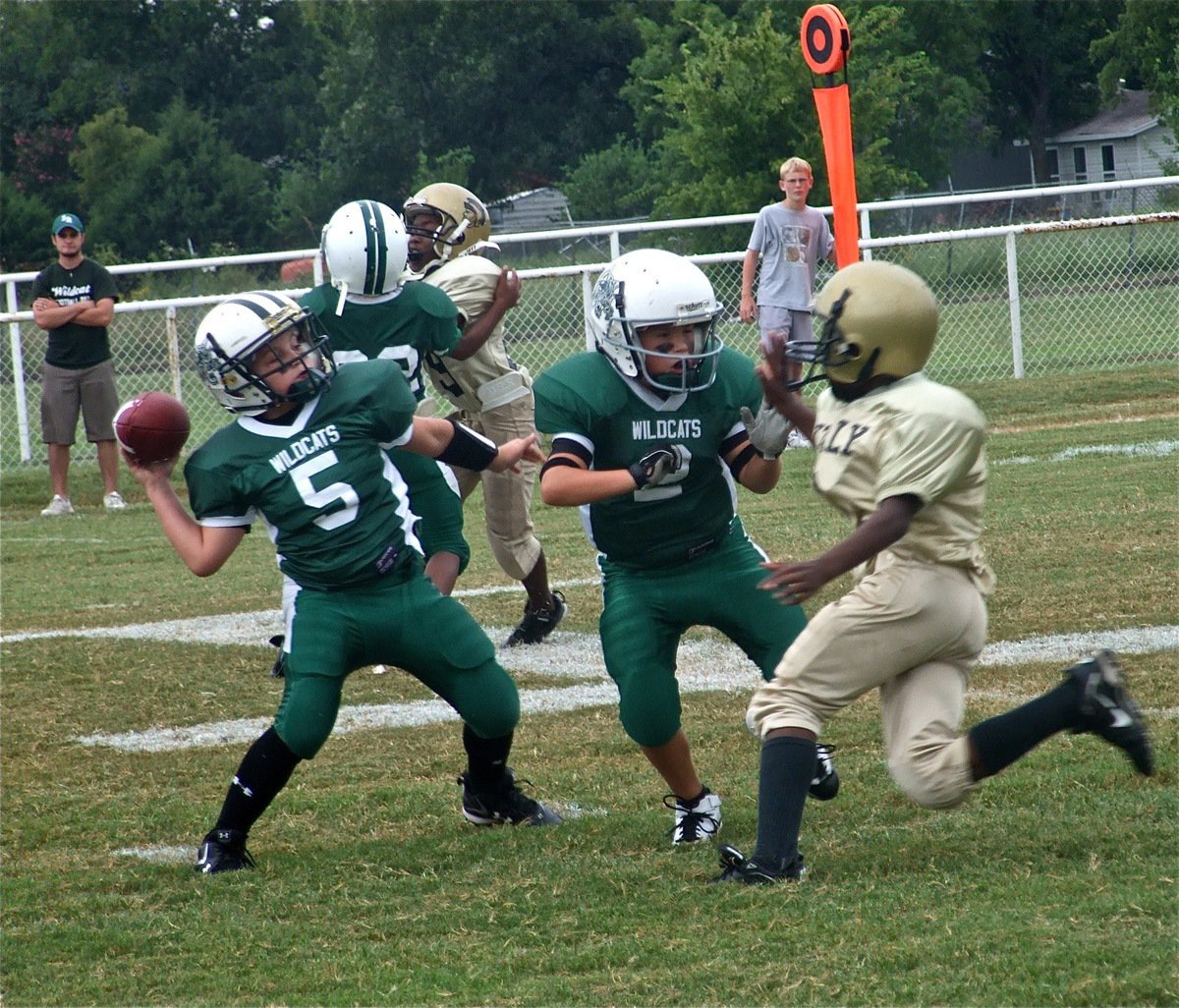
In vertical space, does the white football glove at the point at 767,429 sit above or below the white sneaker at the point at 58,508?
above

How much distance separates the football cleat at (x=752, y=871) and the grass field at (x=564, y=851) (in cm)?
5

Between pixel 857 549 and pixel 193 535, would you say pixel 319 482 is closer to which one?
pixel 193 535

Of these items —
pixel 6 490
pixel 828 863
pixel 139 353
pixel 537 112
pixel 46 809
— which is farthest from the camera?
pixel 537 112

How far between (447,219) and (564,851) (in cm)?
334

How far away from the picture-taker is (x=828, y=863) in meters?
4.06

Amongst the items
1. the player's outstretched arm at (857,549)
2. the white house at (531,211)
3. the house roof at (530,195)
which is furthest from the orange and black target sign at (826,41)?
the house roof at (530,195)

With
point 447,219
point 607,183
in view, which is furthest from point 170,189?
point 447,219

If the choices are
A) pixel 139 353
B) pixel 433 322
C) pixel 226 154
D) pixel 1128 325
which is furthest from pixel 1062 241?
pixel 226 154

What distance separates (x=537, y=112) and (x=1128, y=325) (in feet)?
127

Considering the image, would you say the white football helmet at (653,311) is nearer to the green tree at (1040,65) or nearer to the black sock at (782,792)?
the black sock at (782,792)

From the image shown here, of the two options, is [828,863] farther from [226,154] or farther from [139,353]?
[226,154]

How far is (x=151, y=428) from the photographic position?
4473 mm

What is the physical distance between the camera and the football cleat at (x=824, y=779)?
447 centimetres

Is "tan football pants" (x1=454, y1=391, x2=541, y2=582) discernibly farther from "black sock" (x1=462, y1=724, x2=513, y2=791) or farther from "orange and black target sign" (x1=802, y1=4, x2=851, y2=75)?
"orange and black target sign" (x1=802, y1=4, x2=851, y2=75)
